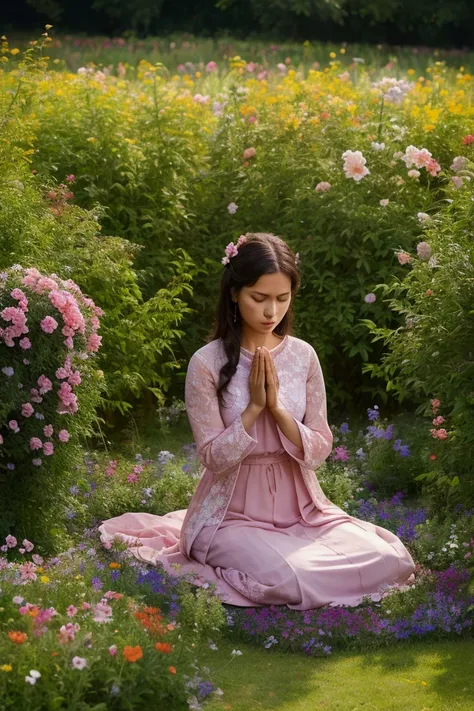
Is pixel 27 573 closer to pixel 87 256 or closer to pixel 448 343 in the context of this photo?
pixel 448 343

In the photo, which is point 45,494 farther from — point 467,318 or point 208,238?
point 208,238

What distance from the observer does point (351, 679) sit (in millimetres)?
4043

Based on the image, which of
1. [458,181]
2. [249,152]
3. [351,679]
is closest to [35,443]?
[351,679]

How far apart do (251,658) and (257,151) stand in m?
4.08

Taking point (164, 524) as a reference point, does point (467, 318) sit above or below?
above

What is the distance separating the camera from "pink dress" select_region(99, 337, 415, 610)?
15.0 feet

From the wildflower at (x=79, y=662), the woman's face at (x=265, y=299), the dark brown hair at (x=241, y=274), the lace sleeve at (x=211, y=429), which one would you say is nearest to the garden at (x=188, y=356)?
the wildflower at (x=79, y=662)

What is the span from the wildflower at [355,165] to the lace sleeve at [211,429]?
2397 millimetres

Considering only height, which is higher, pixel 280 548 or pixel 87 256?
pixel 87 256

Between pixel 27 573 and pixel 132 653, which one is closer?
pixel 132 653

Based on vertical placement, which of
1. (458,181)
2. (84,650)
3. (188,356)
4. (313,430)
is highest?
(458,181)

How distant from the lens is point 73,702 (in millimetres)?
3160

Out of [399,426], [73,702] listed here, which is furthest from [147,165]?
[73,702]

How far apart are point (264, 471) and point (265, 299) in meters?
0.70
